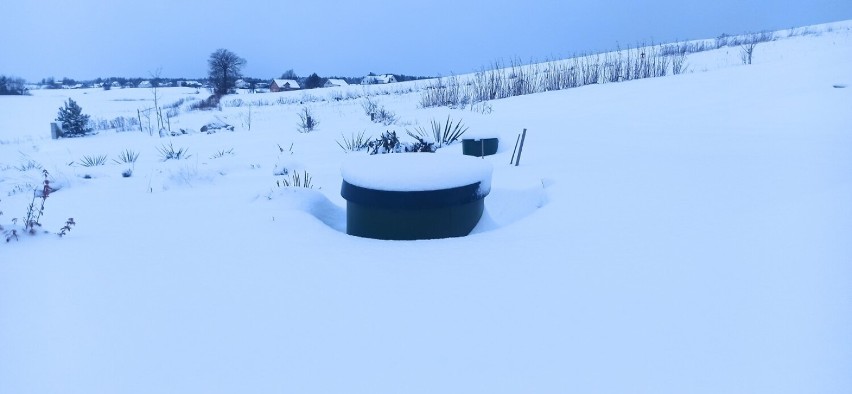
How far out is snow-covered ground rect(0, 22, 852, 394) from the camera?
1.20m

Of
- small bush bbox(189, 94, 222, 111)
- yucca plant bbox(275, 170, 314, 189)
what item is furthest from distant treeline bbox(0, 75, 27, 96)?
yucca plant bbox(275, 170, 314, 189)

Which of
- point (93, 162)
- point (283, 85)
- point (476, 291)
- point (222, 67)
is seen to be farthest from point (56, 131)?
point (283, 85)

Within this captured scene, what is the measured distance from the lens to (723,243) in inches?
74.9

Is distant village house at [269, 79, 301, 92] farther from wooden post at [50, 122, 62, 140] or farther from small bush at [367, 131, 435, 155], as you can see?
small bush at [367, 131, 435, 155]

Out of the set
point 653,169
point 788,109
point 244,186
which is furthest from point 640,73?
point 244,186

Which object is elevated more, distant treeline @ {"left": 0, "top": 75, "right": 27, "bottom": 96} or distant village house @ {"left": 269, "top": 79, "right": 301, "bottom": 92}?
distant village house @ {"left": 269, "top": 79, "right": 301, "bottom": 92}

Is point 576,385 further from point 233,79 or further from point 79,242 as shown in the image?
point 233,79

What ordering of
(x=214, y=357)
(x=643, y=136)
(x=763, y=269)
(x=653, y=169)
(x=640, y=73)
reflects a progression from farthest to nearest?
(x=640, y=73) → (x=643, y=136) → (x=653, y=169) → (x=763, y=269) → (x=214, y=357)

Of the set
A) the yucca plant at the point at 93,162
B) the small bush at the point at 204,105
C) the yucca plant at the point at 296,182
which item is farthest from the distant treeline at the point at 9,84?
the yucca plant at the point at 296,182

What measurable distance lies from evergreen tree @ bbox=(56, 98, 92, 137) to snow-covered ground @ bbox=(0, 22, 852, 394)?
500 inches

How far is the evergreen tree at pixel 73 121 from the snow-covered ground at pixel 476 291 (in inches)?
500

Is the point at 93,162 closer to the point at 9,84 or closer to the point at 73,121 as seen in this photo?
the point at 73,121

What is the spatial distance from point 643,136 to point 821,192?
7.44 feet

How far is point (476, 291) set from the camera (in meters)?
1.65
